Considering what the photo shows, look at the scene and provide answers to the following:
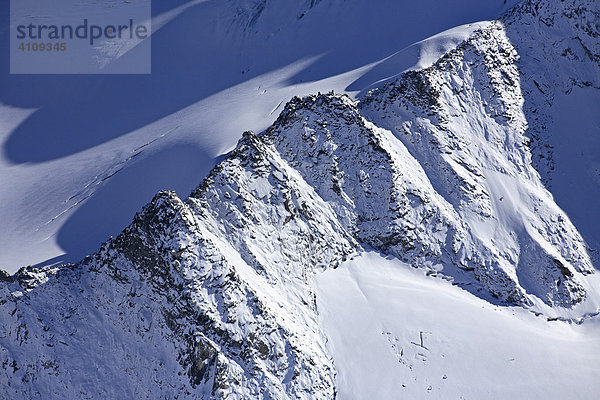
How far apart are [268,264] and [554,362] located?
14.4m

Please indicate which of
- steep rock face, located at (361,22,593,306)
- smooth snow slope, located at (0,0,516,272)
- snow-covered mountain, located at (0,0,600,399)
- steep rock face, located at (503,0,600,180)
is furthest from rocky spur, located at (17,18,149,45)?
steep rock face, located at (503,0,600,180)

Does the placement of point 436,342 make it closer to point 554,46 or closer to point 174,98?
point 554,46

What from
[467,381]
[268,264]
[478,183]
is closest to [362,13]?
[478,183]

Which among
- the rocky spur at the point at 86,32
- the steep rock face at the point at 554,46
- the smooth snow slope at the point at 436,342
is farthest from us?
the rocky spur at the point at 86,32

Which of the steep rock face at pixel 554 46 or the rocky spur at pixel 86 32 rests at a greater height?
the rocky spur at pixel 86 32

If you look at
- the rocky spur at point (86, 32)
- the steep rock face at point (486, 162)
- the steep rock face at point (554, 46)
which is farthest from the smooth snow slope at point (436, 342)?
the rocky spur at point (86, 32)

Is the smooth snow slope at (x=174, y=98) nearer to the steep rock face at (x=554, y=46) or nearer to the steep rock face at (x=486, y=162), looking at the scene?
the steep rock face at (x=486, y=162)

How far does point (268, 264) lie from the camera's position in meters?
28.2

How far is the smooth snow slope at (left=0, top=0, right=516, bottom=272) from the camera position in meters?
34.0

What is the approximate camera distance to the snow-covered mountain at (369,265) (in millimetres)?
24703

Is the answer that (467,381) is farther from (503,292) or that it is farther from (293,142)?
(293,142)

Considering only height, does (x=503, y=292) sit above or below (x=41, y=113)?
below
